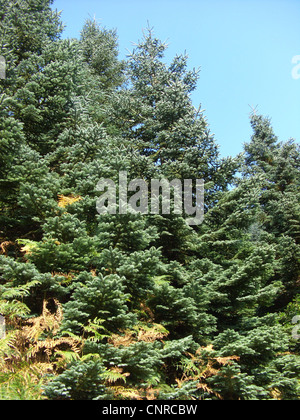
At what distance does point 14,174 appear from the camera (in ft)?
23.8

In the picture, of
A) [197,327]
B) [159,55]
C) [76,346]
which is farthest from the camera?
[159,55]

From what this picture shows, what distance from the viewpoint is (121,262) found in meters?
6.14

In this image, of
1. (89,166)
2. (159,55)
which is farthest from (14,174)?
(159,55)

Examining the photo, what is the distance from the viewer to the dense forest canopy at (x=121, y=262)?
536cm

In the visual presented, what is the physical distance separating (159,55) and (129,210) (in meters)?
11.2

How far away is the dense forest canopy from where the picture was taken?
211 inches

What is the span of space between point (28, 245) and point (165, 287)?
310cm

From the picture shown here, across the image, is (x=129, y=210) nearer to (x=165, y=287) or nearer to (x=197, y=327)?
(x=165, y=287)
